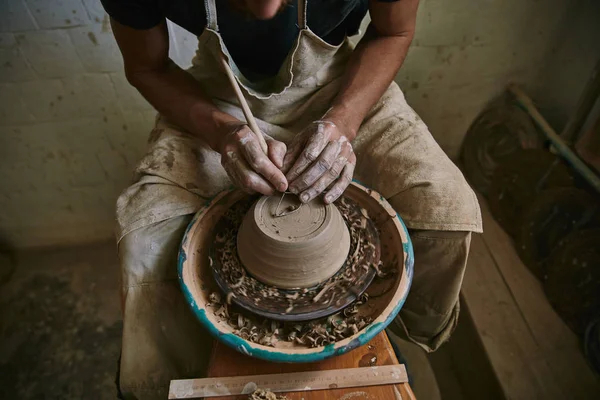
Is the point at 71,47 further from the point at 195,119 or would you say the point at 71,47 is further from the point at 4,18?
the point at 195,119

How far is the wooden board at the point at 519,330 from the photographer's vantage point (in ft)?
5.72

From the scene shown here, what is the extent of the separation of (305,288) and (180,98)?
0.75 m

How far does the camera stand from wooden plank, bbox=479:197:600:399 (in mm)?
1754

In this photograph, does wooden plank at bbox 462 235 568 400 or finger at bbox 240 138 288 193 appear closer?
finger at bbox 240 138 288 193

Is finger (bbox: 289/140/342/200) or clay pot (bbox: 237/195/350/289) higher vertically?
finger (bbox: 289/140/342/200)

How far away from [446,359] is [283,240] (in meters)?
1.47

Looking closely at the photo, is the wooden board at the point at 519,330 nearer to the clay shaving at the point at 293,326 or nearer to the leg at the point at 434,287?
the leg at the point at 434,287

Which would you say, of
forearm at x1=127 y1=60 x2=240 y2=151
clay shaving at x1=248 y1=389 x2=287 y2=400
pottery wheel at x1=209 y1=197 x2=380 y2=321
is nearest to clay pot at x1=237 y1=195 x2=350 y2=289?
pottery wheel at x1=209 y1=197 x2=380 y2=321

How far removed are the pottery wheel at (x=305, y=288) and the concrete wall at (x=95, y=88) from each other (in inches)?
45.4

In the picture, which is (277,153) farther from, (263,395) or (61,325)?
(61,325)

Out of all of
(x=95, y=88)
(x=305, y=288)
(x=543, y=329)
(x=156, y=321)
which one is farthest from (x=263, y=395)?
(x=95, y=88)

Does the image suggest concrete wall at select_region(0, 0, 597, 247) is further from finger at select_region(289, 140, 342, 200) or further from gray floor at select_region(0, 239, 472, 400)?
finger at select_region(289, 140, 342, 200)

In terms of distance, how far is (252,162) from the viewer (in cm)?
106

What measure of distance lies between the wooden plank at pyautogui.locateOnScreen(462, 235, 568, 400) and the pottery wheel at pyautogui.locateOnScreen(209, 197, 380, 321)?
1.10m
